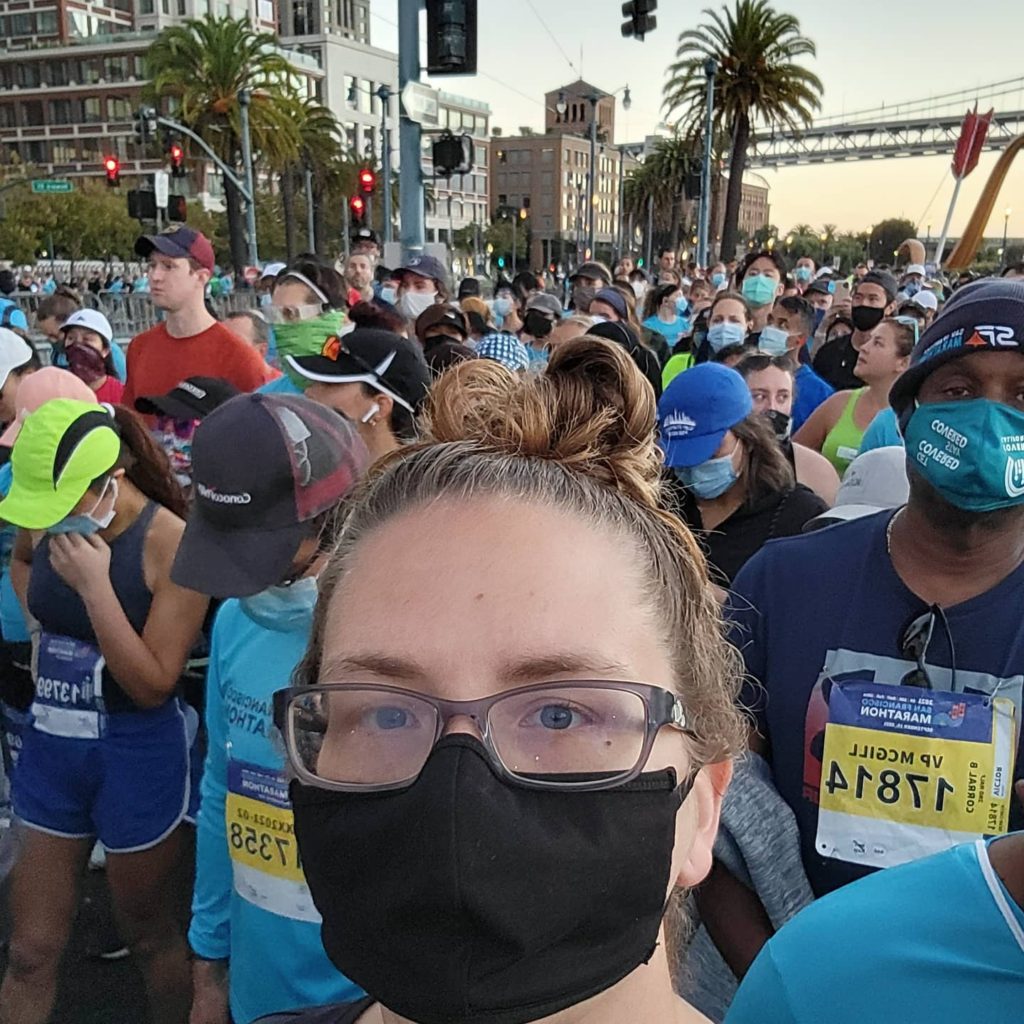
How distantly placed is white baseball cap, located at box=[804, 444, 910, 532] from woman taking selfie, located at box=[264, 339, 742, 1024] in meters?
1.39

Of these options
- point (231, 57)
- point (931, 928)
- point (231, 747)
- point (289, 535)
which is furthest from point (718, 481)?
point (231, 57)

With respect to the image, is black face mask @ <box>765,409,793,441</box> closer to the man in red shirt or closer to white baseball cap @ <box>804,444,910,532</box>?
white baseball cap @ <box>804,444,910,532</box>

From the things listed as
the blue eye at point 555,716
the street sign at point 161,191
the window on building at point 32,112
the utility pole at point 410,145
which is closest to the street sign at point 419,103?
the utility pole at point 410,145

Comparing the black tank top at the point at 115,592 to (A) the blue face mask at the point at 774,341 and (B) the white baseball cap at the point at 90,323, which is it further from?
(A) the blue face mask at the point at 774,341

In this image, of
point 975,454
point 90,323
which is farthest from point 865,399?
point 90,323

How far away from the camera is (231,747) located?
2182 mm

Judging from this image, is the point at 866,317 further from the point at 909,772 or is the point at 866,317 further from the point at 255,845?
the point at 255,845

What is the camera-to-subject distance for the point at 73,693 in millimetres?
2754

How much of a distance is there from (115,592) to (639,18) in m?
13.1

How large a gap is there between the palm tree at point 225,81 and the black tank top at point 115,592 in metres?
34.0

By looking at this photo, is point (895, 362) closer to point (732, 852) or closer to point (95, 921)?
point (732, 852)

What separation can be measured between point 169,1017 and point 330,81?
292 ft

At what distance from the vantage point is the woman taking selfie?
3.64 feet

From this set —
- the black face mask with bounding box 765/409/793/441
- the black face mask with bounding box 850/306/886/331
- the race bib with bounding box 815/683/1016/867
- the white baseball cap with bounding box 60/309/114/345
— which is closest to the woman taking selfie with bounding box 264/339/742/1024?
the race bib with bounding box 815/683/1016/867
